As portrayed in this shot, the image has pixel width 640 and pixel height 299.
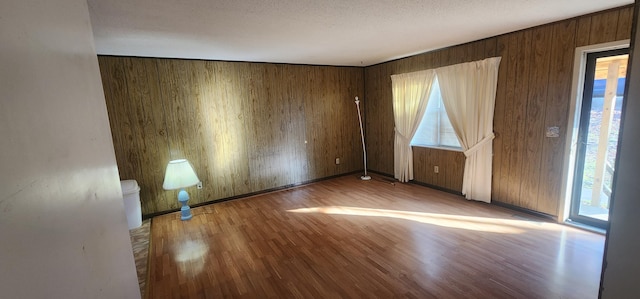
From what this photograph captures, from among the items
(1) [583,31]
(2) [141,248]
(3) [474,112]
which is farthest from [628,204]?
(2) [141,248]

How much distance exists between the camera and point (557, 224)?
2967 millimetres

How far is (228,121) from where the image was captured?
416cm

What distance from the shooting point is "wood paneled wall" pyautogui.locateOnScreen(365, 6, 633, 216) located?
8.76 feet

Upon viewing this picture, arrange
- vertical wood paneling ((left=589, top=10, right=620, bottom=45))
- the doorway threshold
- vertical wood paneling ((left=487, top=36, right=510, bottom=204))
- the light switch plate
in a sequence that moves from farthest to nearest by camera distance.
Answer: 1. vertical wood paneling ((left=487, top=36, right=510, bottom=204))
2. the light switch plate
3. the doorway threshold
4. vertical wood paneling ((left=589, top=10, right=620, bottom=45))

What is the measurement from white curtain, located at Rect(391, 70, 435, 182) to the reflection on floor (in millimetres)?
4003

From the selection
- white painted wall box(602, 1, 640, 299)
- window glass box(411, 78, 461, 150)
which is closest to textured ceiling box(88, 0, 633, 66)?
window glass box(411, 78, 461, 150)

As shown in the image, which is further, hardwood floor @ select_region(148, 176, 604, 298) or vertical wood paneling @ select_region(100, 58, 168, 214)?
vertical wood paneling @ select_region(100, 58, 168, 214)

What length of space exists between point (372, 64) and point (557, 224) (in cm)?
372

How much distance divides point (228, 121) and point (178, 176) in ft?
3.70

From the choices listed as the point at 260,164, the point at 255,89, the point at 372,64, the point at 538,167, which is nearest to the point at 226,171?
the point at 260,164

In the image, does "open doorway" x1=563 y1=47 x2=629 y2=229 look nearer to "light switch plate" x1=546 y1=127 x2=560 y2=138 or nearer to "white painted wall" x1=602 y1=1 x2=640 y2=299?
"light switch plate" x1=546 y1=127 x2=560 y2=138

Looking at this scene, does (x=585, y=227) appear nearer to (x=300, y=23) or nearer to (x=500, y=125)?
(x=500, y=125)

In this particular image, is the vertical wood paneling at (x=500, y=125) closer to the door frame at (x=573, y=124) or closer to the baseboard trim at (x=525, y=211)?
the baseboard trim at (x=525, y=211)

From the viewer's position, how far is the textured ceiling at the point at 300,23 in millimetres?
2060
